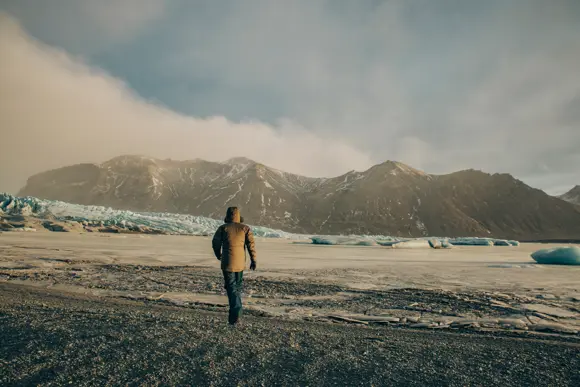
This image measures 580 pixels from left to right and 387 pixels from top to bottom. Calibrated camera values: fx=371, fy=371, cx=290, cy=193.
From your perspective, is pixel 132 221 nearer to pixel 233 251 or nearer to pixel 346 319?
pixel 233 251

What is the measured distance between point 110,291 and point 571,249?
20358 millimetres

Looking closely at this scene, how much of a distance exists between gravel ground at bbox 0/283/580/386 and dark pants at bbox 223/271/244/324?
10.4 inches

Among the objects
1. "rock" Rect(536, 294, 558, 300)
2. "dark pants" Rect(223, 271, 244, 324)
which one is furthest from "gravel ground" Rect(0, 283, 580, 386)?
"rock" Rect(536, 294, 558, 300)

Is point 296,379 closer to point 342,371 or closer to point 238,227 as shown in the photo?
point 342,371

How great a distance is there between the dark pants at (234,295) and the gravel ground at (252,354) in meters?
0.27

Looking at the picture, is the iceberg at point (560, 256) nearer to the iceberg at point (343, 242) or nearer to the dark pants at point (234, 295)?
the dark pants at point (234, 295)

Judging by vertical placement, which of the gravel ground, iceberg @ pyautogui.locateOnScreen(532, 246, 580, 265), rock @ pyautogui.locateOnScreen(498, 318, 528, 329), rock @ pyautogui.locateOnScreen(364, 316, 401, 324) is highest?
iceberg @ pyautogui.locateOnScreen(532, 246, 580, 265)

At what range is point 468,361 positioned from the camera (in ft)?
15.4

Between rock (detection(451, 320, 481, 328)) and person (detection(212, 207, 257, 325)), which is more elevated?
person (detection(212, 207, 257, 325))

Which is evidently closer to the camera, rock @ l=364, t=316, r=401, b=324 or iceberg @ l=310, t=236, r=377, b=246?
rock @ l=364, t=316, r=401, b=324

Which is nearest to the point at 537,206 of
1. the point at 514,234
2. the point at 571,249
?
the point at 514,234

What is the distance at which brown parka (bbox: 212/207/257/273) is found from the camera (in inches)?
277

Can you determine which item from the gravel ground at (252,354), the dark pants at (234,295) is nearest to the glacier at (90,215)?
the dark pants at (234,295)

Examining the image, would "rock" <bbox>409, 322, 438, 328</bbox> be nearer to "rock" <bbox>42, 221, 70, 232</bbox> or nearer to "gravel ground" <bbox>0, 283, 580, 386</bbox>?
"gravel ground" <bbox>0, 283, 580, 386</bbox>
